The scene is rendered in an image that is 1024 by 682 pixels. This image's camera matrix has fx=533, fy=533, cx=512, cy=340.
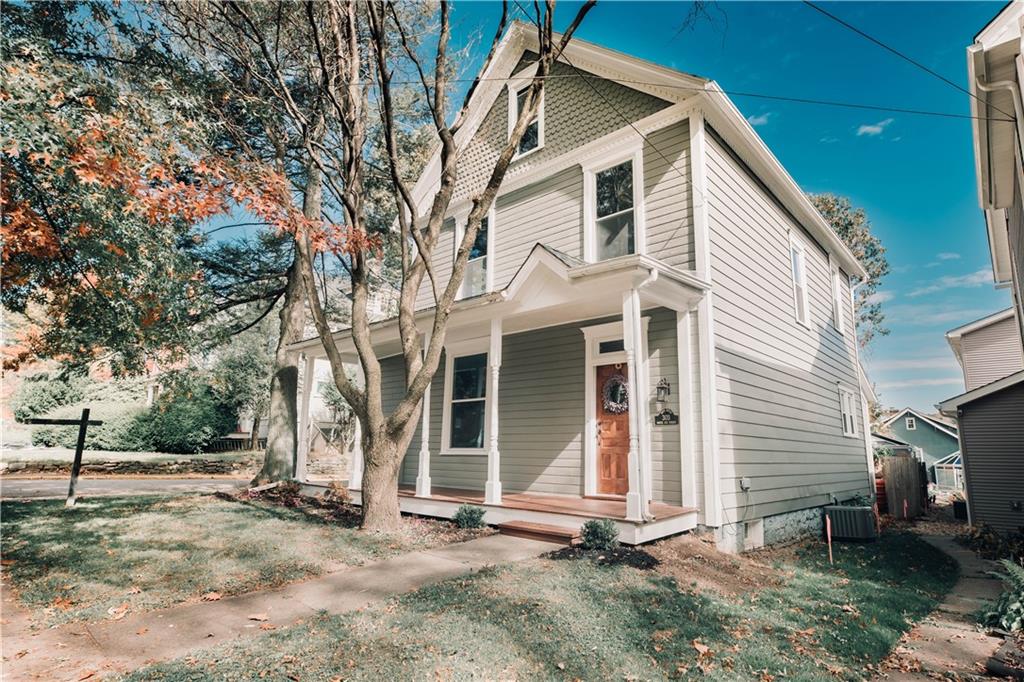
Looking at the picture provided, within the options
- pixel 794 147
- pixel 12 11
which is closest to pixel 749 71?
pixel 794 147

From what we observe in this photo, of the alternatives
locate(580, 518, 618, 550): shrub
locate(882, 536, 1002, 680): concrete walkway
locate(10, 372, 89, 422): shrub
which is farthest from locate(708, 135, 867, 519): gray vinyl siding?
locate(10, 372, 89, 422): shrub

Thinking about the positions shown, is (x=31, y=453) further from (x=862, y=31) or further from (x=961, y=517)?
(x=961, y=517)

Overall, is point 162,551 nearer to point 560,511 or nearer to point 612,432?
point 560,511

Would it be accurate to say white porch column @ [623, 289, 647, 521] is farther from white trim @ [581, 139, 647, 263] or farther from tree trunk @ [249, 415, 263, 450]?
tree trunk @ [249, 415, 263, 450]

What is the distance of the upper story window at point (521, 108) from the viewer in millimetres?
10297

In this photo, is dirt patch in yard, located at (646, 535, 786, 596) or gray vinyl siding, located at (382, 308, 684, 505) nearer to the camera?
dirt patch in yard, located at (646, 535, 786, 596)

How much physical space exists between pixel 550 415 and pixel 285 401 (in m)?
6.92

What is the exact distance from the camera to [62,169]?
17.0ft

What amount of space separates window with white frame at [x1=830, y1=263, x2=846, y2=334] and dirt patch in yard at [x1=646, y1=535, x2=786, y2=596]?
8.07 meters

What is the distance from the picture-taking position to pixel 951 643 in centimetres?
437

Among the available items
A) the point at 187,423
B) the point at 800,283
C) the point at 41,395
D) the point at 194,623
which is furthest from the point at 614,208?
the point at 41,395

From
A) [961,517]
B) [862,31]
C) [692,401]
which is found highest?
[862,31]

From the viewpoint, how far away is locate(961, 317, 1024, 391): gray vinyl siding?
57.5ft

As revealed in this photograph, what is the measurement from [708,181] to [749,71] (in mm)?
2893
